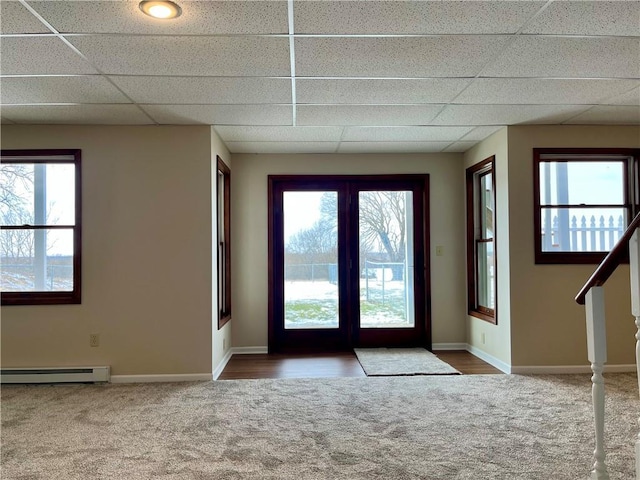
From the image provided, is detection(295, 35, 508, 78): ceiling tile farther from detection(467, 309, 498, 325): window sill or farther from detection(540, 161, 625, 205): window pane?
detection(467, 309, 498, 325): window sill

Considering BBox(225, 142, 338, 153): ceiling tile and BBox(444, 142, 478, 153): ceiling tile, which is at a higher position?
BBox(444, 142, 478, 153): ceiling tile

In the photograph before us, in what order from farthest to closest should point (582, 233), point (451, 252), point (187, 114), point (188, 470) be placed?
point (451, 252) < point (582, 233) < point (187, 114) < point (188, 470)

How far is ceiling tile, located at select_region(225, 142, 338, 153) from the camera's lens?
4859mm

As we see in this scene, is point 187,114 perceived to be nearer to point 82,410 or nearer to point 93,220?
point 93,220

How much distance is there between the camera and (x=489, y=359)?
184 inches

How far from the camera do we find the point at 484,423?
297cm

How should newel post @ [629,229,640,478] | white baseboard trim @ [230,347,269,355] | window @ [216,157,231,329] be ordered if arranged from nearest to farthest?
newel post @ [629,229,640,478] < window @ [216,157,231,329] < white baseboard trim @ [230,347,269,355]

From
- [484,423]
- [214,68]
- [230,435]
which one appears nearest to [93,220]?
[214,68]

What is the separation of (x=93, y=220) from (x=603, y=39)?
4032 mm

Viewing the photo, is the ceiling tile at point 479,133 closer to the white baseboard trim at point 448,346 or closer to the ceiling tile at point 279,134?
the ceiling tile at point 279,134

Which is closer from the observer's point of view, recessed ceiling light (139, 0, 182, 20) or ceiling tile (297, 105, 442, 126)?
recessed ceiling light (139, 0, 182, 20)

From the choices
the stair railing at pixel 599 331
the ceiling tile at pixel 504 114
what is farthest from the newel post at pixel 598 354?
the ceiling tile at pixel 504 114

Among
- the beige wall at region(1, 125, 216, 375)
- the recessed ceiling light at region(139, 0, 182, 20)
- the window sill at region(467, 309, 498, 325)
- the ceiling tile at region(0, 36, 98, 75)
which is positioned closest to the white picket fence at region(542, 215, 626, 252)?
the window sill at region(467, 309, 498, 325)

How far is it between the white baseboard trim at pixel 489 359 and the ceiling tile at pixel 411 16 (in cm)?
306
